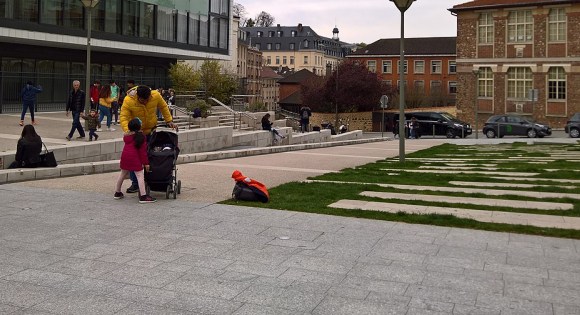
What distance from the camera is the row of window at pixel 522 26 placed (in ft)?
179

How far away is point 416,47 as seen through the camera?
95.7 m

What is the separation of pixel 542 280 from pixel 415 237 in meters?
1.89

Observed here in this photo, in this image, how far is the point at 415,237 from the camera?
23.7ft

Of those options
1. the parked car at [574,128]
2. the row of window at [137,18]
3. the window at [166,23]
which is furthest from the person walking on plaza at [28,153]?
the parked car at [574,128]

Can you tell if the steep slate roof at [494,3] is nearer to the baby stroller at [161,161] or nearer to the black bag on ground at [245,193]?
the black bag on ground at [245,193]

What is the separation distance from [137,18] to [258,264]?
33.6 meters

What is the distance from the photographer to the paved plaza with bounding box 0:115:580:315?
491cm

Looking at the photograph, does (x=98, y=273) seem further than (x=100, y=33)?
No

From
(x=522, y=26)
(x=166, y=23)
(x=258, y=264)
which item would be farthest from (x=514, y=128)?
(x=258, y=264)

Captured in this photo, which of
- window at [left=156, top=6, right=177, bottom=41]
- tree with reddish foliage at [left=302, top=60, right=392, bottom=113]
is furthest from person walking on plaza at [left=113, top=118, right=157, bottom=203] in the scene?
tree with reddish foliage at [left=302, top=60, right=392, bottom=113]

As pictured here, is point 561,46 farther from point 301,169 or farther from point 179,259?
point 179,259

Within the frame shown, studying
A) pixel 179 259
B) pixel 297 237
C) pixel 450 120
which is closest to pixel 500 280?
pixel 297 237

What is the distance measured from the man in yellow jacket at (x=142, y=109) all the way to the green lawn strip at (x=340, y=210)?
74.9 inches

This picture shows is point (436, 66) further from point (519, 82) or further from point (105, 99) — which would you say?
point (105, 99)
